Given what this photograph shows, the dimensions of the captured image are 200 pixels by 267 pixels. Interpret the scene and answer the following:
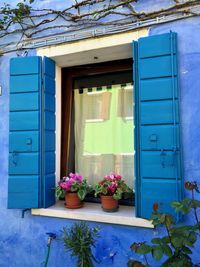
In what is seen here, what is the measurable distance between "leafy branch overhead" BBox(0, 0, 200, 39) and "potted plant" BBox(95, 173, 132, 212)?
1621 millimetres

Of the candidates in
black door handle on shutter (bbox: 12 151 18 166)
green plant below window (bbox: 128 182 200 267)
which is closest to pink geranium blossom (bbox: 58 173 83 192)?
black door handle on shutter (bbox: 12 151 18 166)

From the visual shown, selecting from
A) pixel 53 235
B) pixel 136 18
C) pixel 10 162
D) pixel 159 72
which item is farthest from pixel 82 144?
pixel 136 18

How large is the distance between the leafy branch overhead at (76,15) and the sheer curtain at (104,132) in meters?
0.73

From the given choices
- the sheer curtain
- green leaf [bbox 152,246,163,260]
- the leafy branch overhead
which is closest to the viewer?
green leaf [bbox 152,246,163,260]

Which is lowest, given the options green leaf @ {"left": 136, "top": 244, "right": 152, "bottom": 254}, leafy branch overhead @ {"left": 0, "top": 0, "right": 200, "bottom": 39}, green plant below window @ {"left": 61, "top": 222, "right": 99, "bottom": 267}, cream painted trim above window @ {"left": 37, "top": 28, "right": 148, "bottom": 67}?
green plant below window @ {"left": 61, "top": 222, "right": 99, "bottom": 267}

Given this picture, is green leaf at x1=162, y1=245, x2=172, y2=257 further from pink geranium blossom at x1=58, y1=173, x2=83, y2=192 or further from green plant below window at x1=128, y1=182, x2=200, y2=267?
pink geranium blossom at x1=58, y1=173, x2=83, y2=192

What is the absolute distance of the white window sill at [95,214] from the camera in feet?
9.06

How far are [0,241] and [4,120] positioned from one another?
4.58ft

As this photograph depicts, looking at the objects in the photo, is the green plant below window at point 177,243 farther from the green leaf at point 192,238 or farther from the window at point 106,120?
the window at point 106,120

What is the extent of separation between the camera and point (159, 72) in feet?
9.00

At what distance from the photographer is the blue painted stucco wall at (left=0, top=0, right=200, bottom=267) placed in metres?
2.66

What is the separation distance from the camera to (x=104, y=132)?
3.43 meters

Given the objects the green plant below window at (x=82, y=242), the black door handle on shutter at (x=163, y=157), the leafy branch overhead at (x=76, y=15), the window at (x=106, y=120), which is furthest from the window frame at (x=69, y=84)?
the black door handle on shutter at (x=163, y=157)

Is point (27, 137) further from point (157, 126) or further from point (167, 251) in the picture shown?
point (167, 251)
